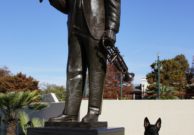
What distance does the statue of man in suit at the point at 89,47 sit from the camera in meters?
5.29

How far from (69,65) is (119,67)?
562 millimetres

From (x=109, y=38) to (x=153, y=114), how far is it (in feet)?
61.4

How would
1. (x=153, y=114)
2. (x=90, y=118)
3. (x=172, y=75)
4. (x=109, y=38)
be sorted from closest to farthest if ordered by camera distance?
(x=90, y=118) → (x=109, y=38) → (x=153, y=114) → (x=172, y=75)

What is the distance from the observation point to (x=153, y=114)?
2353cm

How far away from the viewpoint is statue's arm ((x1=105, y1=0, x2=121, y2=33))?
529cm

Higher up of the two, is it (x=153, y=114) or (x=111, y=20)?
(x=111, y=20)

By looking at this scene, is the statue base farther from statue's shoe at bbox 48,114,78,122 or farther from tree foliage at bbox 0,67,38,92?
tree foliage at bbox 0,67,38,92

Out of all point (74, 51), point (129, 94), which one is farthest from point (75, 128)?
point (129, 94)

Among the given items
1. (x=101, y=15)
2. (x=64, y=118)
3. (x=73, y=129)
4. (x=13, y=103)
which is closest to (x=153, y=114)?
(x=13, y=103)

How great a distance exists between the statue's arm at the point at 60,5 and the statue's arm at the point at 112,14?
1.68 feet

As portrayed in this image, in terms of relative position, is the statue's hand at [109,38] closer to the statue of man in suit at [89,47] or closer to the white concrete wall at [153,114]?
the statue of man in suit at [89,47]

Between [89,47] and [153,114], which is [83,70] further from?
[153,114]

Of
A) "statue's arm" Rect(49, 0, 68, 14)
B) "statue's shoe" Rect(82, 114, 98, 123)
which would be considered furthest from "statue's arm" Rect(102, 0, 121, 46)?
"statue's shoe" Rect(82, 114, 98, 123)

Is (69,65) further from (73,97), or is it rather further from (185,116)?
(185,116)
